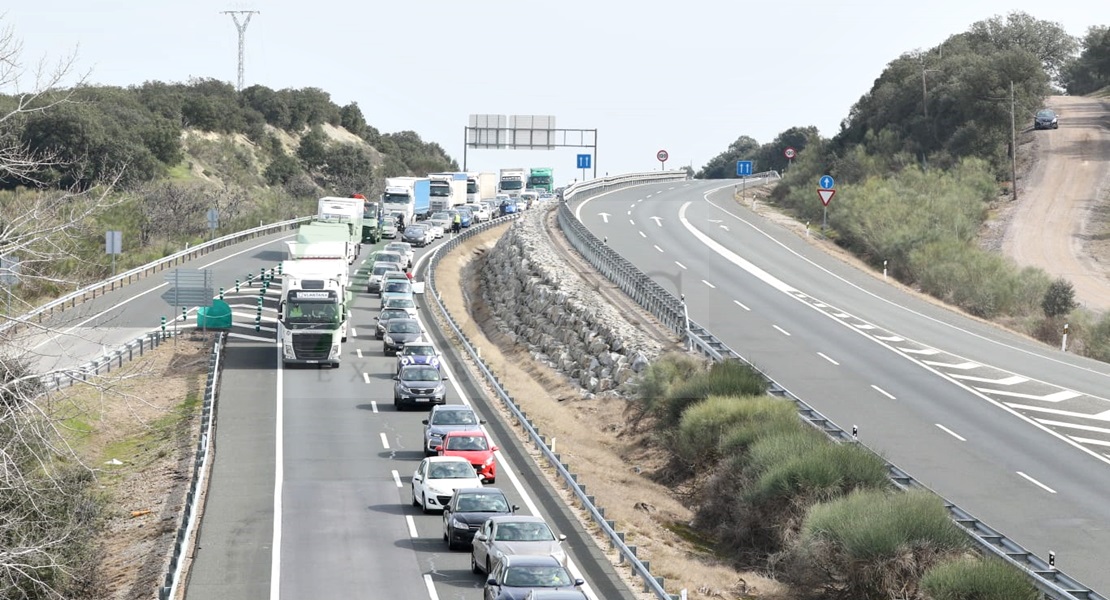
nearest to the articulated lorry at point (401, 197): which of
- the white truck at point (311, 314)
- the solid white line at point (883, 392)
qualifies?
the white truck at point (311, 314)

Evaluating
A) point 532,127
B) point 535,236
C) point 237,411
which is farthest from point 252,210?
point 237,411

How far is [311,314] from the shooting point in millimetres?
45656

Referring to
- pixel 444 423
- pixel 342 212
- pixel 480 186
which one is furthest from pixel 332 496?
pixel 480 186

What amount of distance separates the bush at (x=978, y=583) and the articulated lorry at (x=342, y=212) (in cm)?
5395

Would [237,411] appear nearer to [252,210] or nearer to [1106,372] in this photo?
[1106,372]

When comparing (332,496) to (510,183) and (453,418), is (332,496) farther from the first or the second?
(510,183)

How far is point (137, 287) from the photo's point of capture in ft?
213

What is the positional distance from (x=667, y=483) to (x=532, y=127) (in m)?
103

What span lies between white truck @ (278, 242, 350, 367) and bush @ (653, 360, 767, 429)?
11.6 metres

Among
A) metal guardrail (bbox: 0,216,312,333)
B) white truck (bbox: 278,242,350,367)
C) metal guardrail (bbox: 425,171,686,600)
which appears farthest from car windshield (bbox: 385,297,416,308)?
metal guardrail (bbox: 0,216,312,333)

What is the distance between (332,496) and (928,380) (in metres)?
20.7

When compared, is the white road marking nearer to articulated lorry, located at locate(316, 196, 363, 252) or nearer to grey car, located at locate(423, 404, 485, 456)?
grey car, located at locate(423, 404, 485, 456)

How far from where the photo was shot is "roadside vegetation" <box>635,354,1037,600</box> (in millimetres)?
23891

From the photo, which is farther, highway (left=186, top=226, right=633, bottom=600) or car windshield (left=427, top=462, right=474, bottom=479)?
car windshield (left=427, top=462, right=474, bottom=479)
